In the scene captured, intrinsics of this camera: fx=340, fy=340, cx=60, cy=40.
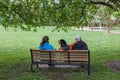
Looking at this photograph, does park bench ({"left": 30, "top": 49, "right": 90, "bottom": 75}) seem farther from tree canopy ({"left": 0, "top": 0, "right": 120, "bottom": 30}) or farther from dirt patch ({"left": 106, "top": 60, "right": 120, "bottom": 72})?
tree canopy ({"left": 0, "top": 0, "right": 120, "bottom": 30})

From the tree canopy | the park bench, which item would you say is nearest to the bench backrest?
the park bench

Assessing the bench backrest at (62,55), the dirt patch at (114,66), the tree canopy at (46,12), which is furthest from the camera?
the dirt patch at (114,66)

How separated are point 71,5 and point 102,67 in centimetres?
266

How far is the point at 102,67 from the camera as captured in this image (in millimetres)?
12219

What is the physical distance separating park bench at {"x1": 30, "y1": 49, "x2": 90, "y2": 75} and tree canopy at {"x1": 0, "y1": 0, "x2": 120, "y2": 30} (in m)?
1.51

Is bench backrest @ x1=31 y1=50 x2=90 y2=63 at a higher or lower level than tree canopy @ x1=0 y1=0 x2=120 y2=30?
lower

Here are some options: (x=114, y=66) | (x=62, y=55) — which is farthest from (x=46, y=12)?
(x=114, y=66)

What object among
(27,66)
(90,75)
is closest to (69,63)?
(90,75)

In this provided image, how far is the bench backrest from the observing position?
10383 mm

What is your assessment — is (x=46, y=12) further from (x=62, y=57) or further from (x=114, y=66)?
(x=114, y=66)

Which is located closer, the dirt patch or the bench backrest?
the bench backrest

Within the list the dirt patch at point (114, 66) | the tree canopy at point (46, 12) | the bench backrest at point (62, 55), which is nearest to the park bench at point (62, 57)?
the bench backrest at point (62, 55)

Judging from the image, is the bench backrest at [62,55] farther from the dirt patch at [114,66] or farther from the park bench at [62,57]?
the dirt patch at [114,66]

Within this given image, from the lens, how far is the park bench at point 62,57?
410 inches
